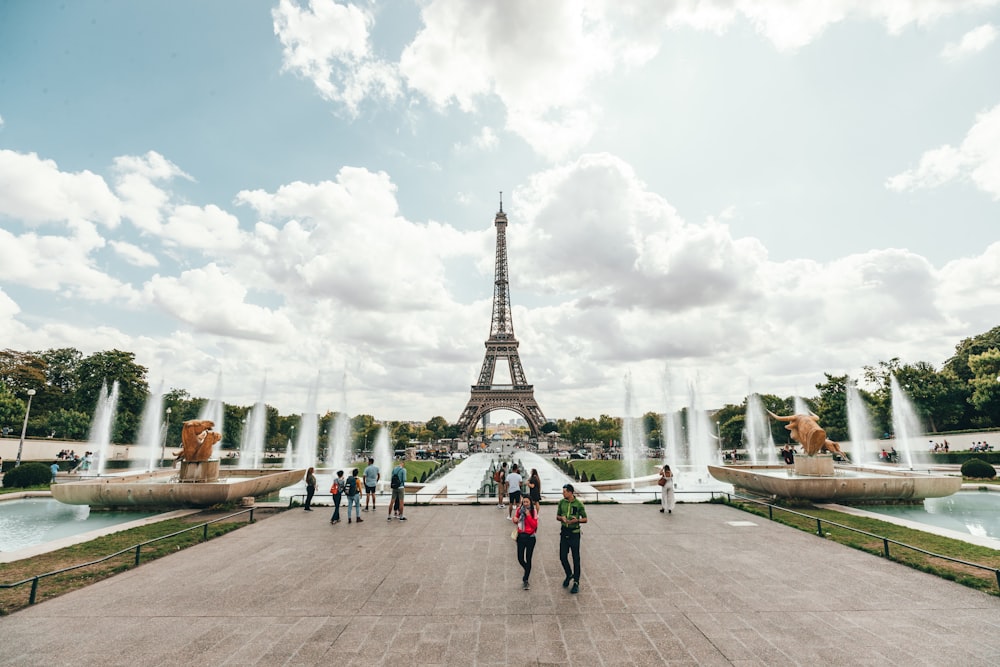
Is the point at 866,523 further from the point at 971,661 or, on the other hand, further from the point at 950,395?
the point at 950,395

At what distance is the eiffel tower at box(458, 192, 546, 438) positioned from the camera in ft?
294

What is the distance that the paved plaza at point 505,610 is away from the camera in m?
6.06

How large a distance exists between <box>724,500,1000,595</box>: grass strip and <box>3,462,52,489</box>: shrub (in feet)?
116

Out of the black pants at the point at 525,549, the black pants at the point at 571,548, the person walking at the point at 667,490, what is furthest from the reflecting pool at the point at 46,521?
the person walking at the point at 667,490

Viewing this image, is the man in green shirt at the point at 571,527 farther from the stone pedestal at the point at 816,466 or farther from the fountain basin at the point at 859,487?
the stone pedestal at the point at 816,466

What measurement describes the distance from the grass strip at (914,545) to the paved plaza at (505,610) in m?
0.42

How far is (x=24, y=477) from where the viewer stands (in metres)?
25.2

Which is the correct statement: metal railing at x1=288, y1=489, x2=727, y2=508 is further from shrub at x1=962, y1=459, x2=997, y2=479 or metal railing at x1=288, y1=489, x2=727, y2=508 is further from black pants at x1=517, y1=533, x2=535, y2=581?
shrub at x1=962, y1=459, x2=997, y2=479

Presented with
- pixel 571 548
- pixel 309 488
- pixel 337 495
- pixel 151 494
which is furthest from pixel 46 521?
pixel 571 548

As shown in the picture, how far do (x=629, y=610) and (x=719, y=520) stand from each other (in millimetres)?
9035

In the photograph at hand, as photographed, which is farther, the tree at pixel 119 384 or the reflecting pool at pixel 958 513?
the tree at pixel 119 384

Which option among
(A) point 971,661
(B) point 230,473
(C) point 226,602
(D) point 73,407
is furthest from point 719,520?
(D) point 73,407

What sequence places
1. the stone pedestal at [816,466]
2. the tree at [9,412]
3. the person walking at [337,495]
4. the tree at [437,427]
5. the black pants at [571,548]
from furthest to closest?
the tree at [437,427] → the tree at [9,412] → the stone pedestal at [816,466] → the person walking at [337,495] → the black pants at [571,548]

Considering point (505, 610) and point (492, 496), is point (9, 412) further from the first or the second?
point (505, 610)
